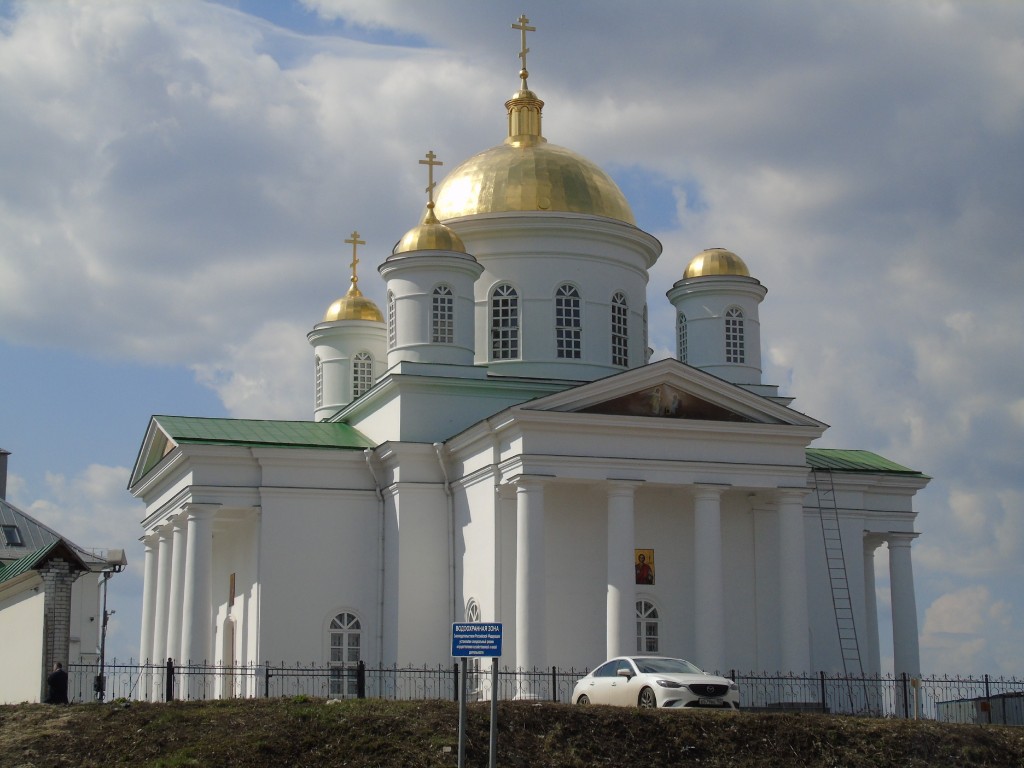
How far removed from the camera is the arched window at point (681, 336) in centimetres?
3488

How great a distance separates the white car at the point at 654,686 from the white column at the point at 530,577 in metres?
4.20

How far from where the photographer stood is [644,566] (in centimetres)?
2884

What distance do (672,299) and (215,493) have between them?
11395 mm

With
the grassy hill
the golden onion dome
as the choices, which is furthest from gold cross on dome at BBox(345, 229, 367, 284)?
the grassy hill

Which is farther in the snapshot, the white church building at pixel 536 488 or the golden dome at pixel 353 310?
the golden dome at pixel 353 310

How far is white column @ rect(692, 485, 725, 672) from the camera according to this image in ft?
89.4

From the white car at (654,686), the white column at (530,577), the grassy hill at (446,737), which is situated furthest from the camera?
the white column at (530,577)

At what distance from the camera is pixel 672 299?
115ft

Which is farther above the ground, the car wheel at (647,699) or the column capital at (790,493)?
the column capital at (790,493)

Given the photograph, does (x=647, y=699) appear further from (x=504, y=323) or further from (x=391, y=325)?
(x=504, y=323)

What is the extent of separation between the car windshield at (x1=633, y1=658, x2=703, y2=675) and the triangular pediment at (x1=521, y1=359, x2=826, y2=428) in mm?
6519

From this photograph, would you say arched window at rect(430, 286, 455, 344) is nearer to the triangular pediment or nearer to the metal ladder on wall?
the triangular pediment

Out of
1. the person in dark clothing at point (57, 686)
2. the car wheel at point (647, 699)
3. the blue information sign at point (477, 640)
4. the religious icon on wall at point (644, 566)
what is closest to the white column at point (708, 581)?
the religious icon on wall at point (644, 566)

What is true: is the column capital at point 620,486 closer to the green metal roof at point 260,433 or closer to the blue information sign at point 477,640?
the green metal roof at point 260,433
